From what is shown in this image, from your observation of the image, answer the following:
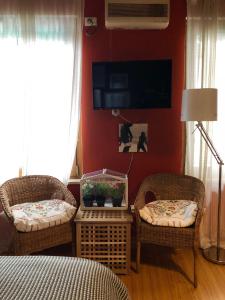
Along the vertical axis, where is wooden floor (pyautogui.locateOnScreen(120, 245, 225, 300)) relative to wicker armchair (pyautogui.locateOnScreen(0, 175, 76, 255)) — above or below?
below

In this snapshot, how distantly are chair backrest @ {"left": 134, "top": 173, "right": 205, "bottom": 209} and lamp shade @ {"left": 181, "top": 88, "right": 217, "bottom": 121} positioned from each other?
0.65 meters

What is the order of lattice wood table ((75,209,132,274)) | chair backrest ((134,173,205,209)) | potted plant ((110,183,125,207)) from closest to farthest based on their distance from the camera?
lattice wood table ((75,209,132,274))
potted plant ((110,183,125,207))
chair backrest ((134,173,205,209))

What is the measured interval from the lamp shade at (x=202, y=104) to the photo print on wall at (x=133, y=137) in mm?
620

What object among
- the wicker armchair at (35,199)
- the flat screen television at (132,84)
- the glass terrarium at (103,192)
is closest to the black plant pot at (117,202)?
the glass terrarium at (103,192)

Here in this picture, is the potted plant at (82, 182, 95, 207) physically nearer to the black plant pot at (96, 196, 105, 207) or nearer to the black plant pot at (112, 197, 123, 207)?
the black plant pot at (96, 196, 105, 207)

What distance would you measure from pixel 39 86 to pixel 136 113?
0.95 metres

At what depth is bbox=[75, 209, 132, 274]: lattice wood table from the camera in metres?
2.52

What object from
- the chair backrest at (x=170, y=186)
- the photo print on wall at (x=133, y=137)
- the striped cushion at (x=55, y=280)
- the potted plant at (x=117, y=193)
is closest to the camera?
the striped cushion at (x=55, y=280)

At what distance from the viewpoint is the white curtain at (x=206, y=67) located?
8.92 ft

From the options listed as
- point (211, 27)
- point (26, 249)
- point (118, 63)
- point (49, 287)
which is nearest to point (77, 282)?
point (49, 287)

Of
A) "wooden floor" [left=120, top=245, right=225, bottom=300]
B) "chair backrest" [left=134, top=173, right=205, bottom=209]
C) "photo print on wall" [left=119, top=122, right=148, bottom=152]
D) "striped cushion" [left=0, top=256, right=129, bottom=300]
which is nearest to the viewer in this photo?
"striped cushion" [left=0, top=256, right=129, bottom=300]

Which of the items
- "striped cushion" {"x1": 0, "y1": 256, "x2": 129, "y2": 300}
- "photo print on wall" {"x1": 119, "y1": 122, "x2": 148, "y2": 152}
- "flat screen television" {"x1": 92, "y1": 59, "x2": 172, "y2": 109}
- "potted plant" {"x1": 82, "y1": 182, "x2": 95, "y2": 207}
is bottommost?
"striped cushion" {"x1": 0, "y1": 256, "x2": 129, "y2": 300}

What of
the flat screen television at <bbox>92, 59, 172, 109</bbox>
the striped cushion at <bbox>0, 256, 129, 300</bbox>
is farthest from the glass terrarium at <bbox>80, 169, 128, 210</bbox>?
the striped cushion at <bbox>0, 256, 129, 300</bbox>

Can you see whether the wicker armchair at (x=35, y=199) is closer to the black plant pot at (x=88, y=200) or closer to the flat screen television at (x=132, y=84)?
the black plant pot at (x=88, y=200)
